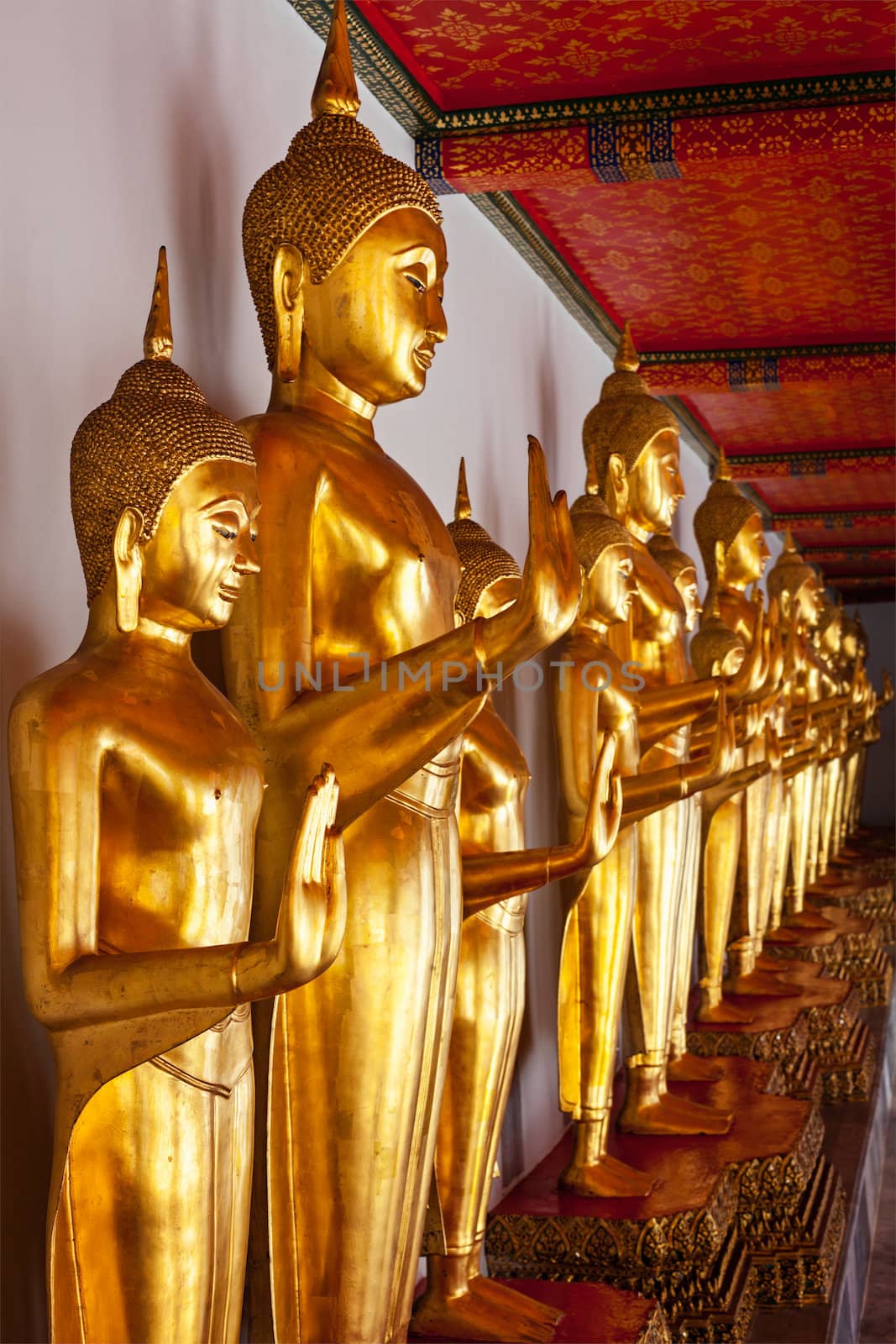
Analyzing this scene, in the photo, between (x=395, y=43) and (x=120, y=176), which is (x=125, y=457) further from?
(x=395, y=43)

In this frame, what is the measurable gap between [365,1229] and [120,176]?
5.56 ft

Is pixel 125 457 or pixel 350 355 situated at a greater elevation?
pixel 350 355

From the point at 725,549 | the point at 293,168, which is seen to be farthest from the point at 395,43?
the point at 725,549

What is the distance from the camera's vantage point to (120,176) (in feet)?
8.16

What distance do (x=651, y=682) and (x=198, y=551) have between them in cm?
274

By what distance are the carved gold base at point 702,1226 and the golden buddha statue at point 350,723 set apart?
1.18 meters

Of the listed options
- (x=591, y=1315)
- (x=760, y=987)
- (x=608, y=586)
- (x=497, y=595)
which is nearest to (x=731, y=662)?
(x=760, y=987)

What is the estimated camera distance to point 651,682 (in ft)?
15.1

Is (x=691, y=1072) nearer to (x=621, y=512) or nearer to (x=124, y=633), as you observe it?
(x=621, y=512)

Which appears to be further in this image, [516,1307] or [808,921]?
[808,921]

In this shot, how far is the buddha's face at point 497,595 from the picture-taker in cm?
335

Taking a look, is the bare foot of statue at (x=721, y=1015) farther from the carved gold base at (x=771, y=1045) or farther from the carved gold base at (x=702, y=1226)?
the carved gold base at (x=702, y=1226)

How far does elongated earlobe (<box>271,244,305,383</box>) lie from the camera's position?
2512 mm

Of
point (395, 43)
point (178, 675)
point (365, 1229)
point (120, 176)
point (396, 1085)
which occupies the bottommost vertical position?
point (365, 1229)
